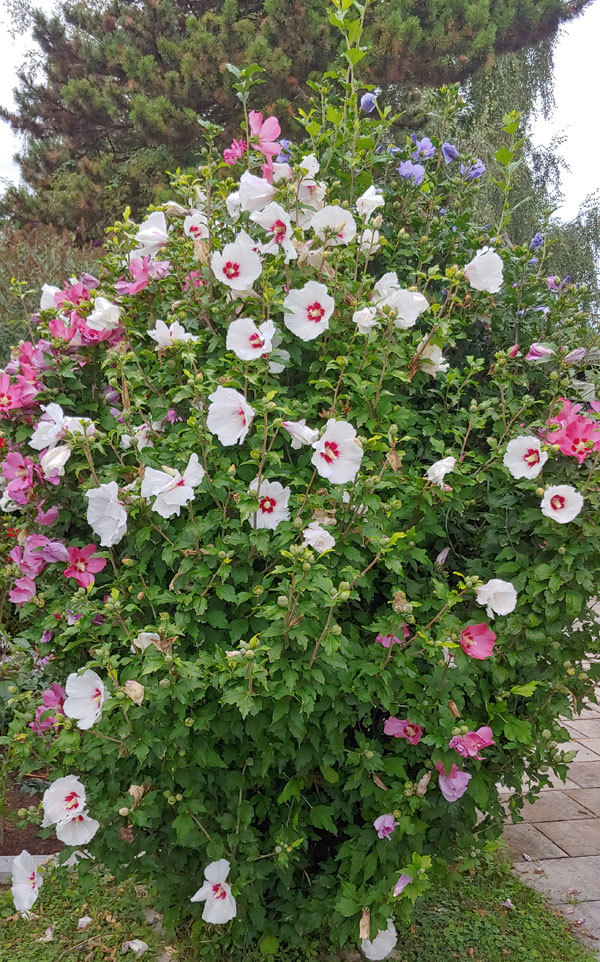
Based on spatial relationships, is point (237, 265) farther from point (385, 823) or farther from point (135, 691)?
point (385, 823)

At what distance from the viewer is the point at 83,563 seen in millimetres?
1825

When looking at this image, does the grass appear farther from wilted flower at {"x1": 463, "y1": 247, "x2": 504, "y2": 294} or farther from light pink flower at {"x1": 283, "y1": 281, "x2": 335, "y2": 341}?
wilted flower at {"x1": 463, "y1": 247, "x2": 504, "y2": 294}

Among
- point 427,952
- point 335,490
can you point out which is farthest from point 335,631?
point 427,952

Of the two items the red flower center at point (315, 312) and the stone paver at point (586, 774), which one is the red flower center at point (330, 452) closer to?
the red flower center at point (315, 312)

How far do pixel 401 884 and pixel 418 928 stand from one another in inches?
25.4

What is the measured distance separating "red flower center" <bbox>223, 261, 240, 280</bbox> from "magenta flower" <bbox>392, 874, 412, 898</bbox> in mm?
1411

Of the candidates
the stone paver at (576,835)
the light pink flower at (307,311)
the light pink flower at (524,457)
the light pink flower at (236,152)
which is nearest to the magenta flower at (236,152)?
the light pink flower at (236,152)

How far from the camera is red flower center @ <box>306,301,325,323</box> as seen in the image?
1745mm

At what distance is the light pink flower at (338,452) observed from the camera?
5.15 feet

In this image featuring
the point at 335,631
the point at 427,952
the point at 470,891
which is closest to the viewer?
the point at 335,631

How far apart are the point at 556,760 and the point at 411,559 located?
67 cm

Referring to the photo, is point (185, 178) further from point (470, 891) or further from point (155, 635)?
point (470, 891)

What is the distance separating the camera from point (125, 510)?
166 centimetres

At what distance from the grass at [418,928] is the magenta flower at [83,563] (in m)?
0.87
